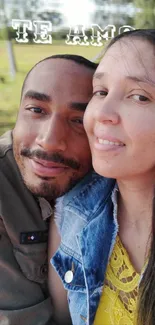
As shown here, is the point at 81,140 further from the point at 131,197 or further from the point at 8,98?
the point at 8,98

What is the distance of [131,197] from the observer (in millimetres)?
1370

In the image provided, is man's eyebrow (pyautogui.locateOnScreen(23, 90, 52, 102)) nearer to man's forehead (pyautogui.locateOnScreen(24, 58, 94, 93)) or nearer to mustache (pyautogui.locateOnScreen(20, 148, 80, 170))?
man's forehead (pyautogui.locateOnScreen(24, 58, 94, 93))

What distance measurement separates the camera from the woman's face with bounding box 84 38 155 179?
45.6 inches

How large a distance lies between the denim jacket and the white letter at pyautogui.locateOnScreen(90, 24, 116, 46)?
1.24m

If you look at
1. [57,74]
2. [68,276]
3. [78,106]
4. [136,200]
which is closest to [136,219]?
[136,200]

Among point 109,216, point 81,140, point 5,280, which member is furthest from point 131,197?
point 5,280

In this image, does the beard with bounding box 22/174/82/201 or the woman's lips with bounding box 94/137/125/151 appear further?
the beard with bounding box 22/174/82/201

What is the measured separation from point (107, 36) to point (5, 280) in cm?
159

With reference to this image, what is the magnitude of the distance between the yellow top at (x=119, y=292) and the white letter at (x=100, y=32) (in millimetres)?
1457

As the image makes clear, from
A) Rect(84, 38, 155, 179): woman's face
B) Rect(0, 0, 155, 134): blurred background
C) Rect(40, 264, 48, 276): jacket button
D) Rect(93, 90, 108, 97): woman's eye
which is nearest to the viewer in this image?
Rect(84, 38, 155, 179): woman's face

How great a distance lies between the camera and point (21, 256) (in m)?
1.47

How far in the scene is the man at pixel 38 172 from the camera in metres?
1.40

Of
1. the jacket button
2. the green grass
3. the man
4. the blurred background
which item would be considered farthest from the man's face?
the blurred background

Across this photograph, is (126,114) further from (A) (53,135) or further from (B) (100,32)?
(B) (100,32)
